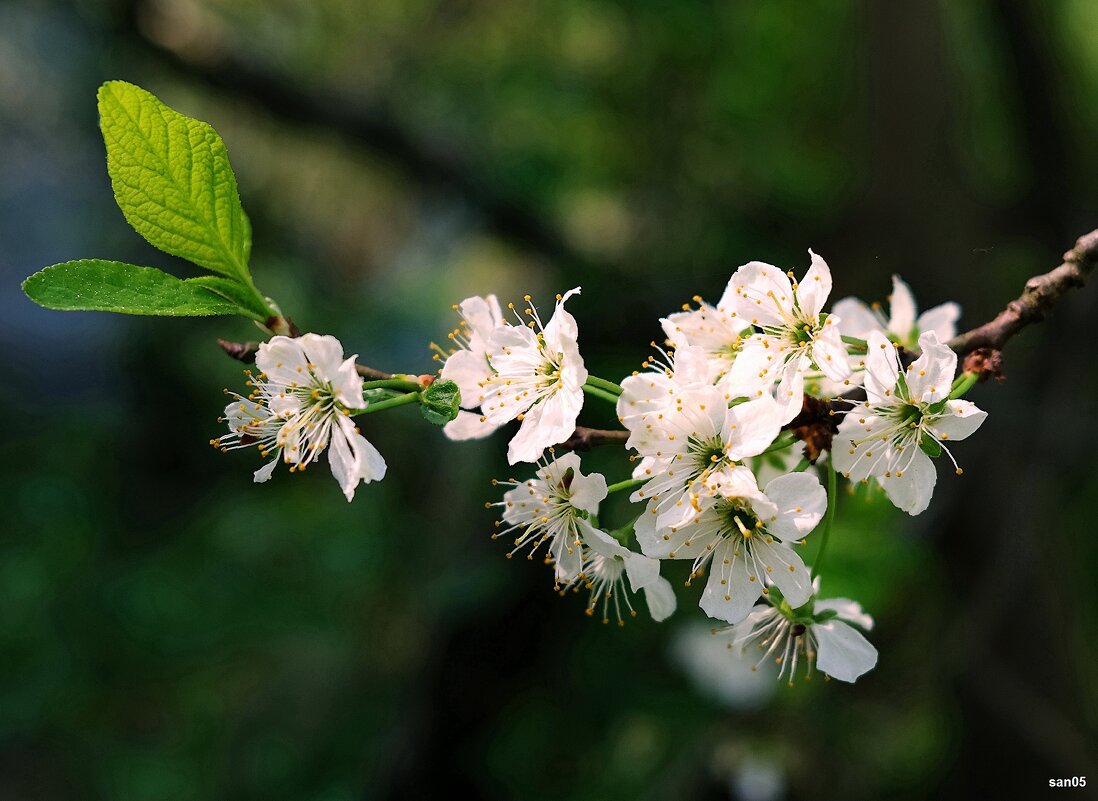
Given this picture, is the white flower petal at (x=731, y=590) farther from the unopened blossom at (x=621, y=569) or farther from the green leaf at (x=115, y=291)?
the green leaf at (x=115, y=291)

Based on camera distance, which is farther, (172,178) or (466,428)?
(466,428)

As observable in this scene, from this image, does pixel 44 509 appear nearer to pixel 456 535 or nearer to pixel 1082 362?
pixel 456 535

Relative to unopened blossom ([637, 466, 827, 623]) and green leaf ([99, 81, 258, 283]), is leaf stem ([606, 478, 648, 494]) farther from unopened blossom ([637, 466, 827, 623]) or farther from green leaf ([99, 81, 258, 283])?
green leaf ([99, 81, 258, 283])

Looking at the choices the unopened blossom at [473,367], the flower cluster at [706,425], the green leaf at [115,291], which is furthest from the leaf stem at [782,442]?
the green leaf at [115,291]

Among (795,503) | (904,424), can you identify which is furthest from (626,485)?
(904,424)

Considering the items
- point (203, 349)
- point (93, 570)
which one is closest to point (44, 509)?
point (93, 570)

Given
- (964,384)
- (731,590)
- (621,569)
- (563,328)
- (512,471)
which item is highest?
(964,384)

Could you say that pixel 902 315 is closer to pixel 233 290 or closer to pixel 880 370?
pixel 880 370
